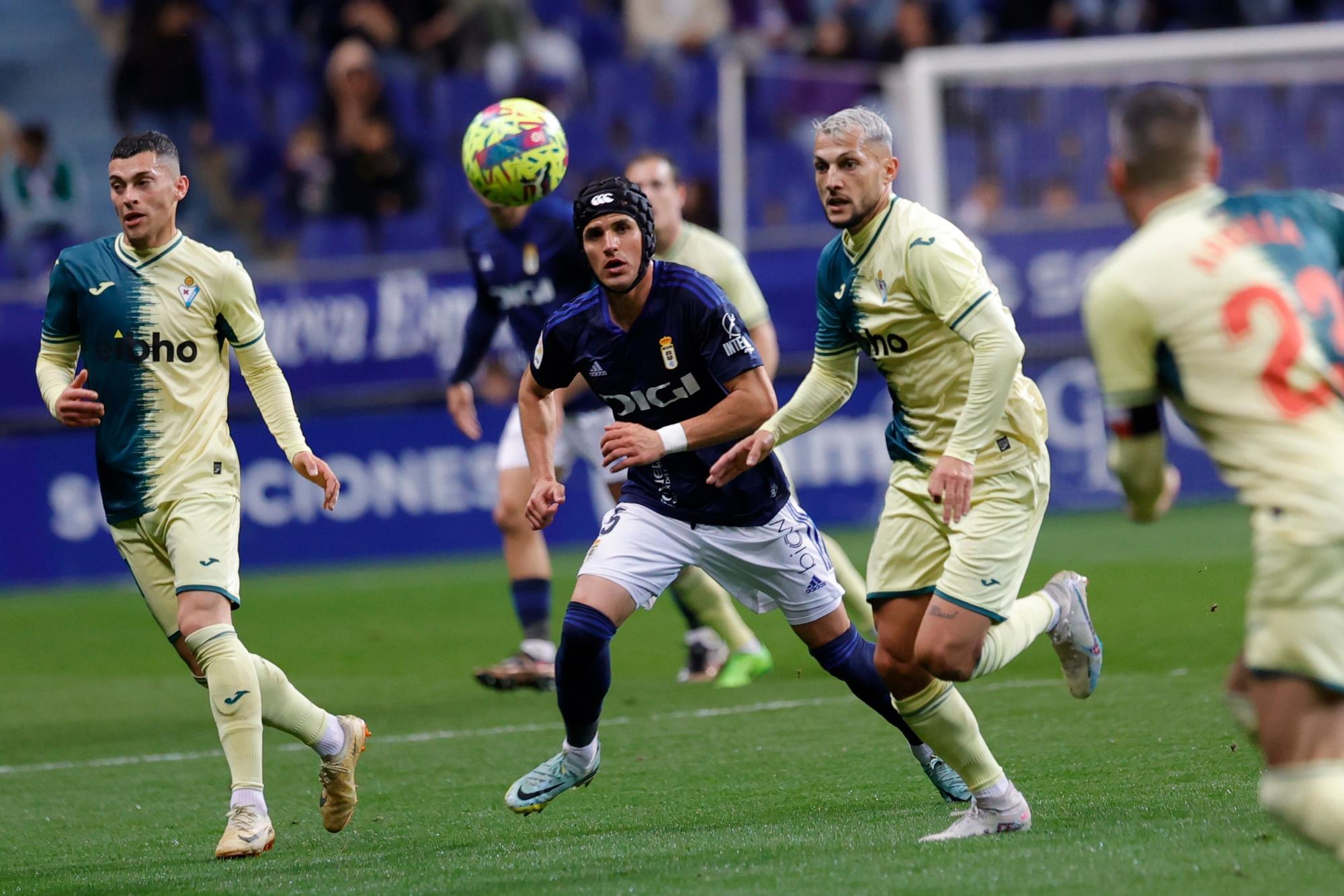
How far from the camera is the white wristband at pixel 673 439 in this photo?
5.99 m

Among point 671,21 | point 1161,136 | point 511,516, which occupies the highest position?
point 1161,136

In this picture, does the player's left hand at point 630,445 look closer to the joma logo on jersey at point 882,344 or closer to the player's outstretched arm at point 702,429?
the player's outstretched arm at point 702,429

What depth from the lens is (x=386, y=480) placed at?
1623cm

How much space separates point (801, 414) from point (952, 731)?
1.15 m

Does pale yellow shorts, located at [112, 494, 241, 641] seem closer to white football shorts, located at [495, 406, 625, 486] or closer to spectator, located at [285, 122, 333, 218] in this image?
white football shorts, located at [495, 406, 625, 486]

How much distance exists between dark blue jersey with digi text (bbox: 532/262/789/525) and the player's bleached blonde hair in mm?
740

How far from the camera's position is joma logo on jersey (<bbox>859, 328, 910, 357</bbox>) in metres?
5.88

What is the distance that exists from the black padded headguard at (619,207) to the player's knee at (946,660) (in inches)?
62.4

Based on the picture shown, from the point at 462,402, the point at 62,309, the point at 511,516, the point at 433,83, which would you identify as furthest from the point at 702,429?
the point at 433,83

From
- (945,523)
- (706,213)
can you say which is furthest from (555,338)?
(706,213)

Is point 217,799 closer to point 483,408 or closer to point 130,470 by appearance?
point 130,470

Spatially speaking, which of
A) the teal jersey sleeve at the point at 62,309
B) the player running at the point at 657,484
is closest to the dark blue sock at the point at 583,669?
the player running at the point at 657,484

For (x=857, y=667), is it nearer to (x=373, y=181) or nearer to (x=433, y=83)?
(x=373, y=181)

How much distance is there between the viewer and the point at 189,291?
21.1 ft
